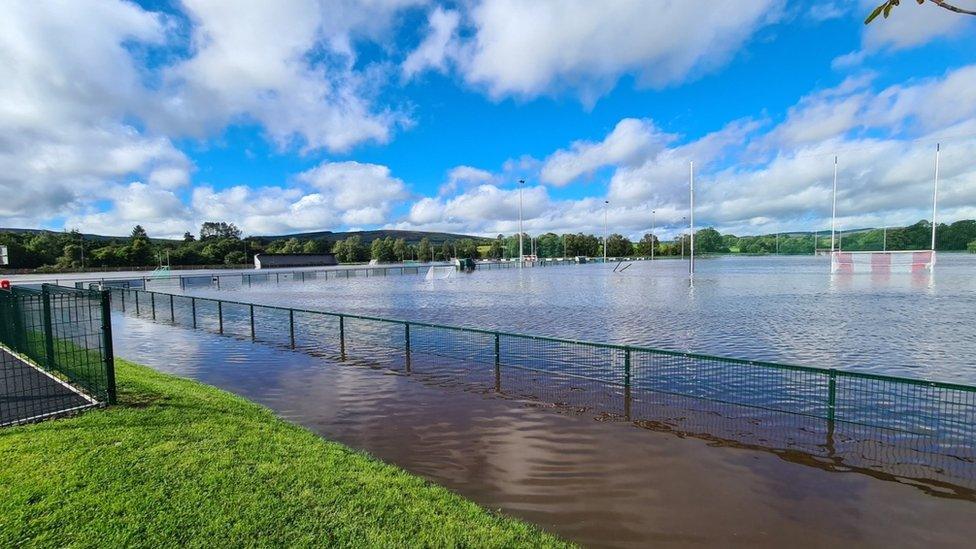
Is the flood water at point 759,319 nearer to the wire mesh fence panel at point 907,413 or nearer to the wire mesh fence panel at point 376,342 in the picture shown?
the wire mesh fence panel at point 907,413

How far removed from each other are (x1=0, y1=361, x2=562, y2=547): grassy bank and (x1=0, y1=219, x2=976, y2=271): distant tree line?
106874mm

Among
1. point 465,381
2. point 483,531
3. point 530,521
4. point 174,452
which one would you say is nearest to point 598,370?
point 465,381

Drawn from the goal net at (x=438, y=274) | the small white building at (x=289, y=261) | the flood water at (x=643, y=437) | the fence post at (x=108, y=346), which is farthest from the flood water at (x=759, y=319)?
the small white building at (x=289, y=261)

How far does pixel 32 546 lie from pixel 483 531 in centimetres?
350

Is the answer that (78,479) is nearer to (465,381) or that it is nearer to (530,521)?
(530,521)

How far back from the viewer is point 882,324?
1617 centimetres

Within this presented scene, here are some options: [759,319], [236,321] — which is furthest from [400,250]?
[759,319]

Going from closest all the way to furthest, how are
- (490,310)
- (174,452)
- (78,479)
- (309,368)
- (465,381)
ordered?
(78,479), (174,452), (465,381), (309,368), (490,310)

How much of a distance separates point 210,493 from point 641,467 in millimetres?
4773

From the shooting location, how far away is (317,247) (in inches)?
6462

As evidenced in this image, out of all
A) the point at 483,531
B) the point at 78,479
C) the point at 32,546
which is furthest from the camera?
the point at 78,479

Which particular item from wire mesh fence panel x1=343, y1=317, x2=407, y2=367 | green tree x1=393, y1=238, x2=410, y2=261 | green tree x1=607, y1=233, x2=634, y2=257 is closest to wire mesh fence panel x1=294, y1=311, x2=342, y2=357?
wire mesh fence panel x1=343, y1=317, x2=407, y2=367

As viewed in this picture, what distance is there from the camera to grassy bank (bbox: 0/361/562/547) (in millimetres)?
3961

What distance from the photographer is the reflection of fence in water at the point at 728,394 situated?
6387 millimetres
